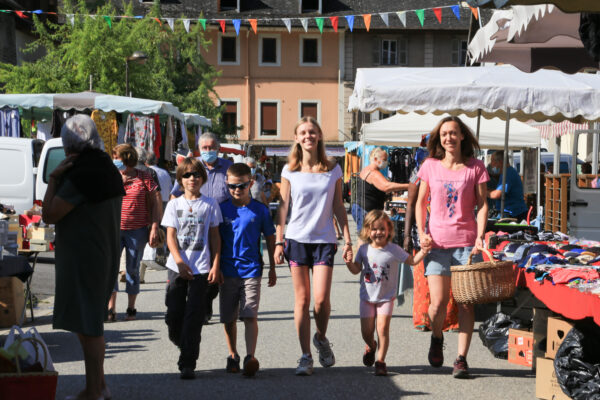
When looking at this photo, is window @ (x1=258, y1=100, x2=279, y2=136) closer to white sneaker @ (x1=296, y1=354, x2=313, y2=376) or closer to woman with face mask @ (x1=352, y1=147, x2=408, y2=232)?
woman with face mask @ (x1=352, y1=147, x2=408, y2=232)

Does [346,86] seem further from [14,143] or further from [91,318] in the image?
[91,318]

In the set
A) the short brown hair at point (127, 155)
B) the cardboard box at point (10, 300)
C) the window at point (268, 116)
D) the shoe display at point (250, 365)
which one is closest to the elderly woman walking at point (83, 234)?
the shoe display at point (250, 365)

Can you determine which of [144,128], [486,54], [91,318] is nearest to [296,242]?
[91,318]

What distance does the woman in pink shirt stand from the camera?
6898 millimetres

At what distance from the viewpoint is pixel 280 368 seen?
7184 millimetres

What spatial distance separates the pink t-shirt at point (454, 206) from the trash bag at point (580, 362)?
1129mm

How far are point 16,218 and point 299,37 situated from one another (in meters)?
42.0

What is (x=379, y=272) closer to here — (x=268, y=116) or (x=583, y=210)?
(x=583, y=210)

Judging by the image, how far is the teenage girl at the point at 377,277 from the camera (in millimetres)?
6969

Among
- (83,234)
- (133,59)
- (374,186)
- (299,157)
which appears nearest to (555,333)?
(299,157)

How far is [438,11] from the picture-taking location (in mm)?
21469

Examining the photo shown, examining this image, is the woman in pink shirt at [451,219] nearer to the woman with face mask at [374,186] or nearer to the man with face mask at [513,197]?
the woman with face mask at [374,186]

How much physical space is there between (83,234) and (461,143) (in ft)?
9.71

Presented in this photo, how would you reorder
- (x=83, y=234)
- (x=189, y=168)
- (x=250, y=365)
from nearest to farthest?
(x=83, y=234)
(x=250, y=365)
(x=189, y=168)
